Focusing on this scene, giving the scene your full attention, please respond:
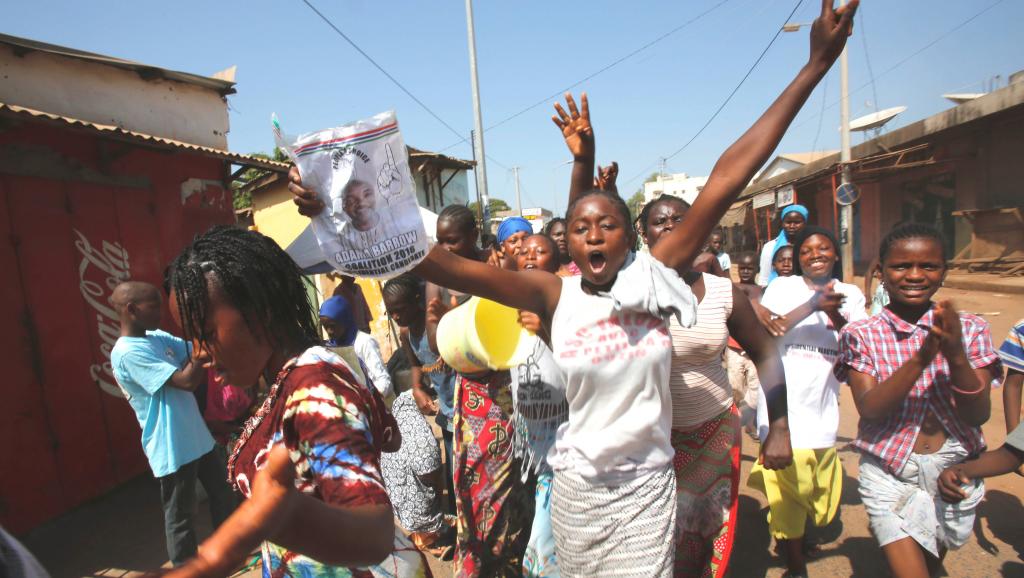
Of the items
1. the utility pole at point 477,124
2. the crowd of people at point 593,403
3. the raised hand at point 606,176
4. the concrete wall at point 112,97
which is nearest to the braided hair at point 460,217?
the crowd of people at point 593,403

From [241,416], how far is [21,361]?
7.34 feet

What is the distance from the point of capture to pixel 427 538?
3.52 meters

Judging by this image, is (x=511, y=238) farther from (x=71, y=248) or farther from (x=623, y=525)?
(x=71, y=248)

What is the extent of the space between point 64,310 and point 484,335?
174 inches

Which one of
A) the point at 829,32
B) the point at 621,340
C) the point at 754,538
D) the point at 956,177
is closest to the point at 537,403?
the point at 621,340

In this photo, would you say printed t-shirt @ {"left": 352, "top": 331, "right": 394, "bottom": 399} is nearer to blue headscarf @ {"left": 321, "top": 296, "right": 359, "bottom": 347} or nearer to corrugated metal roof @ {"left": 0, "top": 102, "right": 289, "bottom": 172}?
blue headscarf @ {"left": 321, "top": 296, "right": 359, "bottom": 347}

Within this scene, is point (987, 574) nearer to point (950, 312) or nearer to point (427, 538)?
point (950, 312)

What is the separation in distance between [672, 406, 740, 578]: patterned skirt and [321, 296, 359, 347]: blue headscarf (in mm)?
2400

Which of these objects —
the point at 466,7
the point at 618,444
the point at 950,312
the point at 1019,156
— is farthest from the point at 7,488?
the point at 1019,156

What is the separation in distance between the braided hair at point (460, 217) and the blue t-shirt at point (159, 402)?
1.86 m

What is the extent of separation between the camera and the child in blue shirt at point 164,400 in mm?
3168

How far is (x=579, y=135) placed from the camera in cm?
236

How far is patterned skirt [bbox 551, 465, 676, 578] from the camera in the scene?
1.84 m

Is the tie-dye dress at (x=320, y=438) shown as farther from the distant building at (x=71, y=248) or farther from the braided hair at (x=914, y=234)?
the distant building at (x=71, y=248)
